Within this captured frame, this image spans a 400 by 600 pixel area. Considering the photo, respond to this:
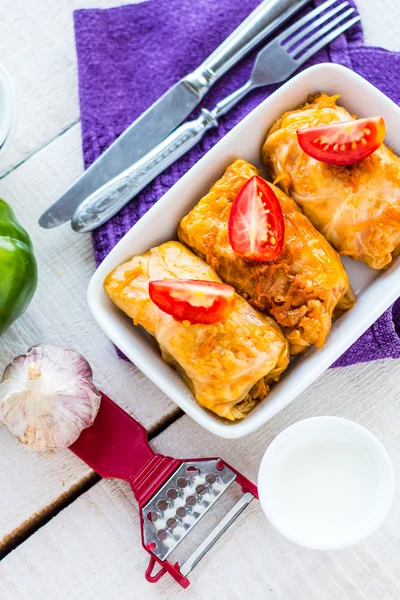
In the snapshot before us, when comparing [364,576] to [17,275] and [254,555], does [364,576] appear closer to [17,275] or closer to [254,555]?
[254,555]

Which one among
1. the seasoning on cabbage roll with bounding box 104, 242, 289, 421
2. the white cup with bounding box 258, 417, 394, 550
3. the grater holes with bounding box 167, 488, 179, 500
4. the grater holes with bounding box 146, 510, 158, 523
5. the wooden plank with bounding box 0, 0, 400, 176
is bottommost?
the white cup with bounding box 258, 417, 394, 550

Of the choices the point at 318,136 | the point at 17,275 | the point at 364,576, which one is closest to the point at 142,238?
the point at 17,275

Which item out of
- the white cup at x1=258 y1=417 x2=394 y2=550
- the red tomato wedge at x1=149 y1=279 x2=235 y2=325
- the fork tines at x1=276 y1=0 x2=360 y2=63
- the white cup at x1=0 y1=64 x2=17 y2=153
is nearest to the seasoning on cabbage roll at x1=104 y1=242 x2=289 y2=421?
the red tomato wedge at x1=149 y1=279 x2=235 y2=325

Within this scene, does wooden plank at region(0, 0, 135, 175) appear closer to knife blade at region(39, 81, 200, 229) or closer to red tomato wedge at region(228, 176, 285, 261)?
knife blade at region(39, 81, 200, 229)

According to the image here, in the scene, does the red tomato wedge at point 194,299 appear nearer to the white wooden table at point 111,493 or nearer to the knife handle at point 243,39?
the white wooden table at point 111,493

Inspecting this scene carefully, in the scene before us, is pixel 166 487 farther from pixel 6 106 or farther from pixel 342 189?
pixel 6 106

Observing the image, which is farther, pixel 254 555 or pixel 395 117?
pixel 254 555
